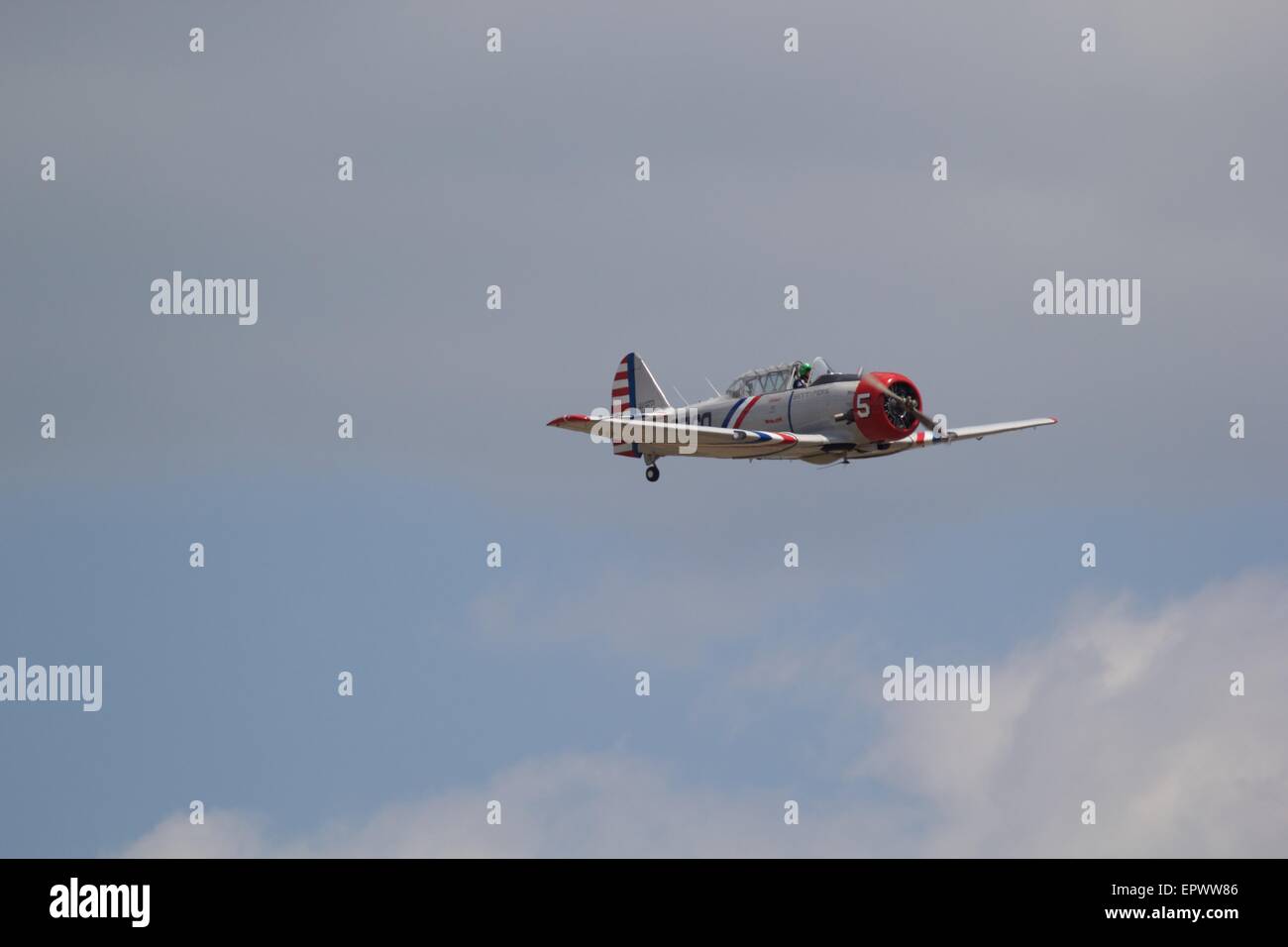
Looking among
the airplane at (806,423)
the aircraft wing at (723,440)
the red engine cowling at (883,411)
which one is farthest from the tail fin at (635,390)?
the red engine cowling at (883,411)

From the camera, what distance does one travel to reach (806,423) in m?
78.5

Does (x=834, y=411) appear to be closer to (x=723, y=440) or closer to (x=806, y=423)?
(x=806, y=423)

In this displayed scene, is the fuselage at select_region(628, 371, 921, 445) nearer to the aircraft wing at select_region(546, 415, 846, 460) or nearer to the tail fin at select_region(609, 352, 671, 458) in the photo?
the aircraft wing at select_region(546, 415, 846, 460)

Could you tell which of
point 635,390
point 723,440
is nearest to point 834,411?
point 723,440

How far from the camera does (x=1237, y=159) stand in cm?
8488

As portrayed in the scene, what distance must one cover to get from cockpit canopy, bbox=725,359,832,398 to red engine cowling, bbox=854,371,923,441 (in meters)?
2.06

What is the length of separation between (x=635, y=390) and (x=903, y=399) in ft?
48.9

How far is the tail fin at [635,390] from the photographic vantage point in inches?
3487

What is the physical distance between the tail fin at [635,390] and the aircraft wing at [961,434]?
40.8 feet

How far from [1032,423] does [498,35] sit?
23807mm

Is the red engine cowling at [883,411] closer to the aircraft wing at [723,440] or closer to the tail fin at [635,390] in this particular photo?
the aircraft wing at [723,440]

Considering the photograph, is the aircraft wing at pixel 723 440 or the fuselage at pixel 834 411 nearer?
the aircraft wing at pixel 723 440

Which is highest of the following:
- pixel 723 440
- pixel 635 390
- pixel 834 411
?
pixel 635 390
